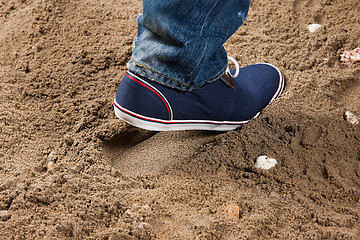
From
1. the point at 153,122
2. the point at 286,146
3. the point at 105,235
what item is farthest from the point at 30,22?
the point at 286,146

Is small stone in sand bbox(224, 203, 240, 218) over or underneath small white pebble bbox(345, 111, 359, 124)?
over

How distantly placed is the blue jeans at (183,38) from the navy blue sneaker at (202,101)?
5cm

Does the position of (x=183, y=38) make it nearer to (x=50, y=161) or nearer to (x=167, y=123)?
(x=167, y=123)

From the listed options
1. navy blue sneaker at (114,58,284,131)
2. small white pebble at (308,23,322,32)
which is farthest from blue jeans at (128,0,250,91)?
small white pebble at (308,23,322,32)

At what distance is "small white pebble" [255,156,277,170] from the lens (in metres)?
1.24

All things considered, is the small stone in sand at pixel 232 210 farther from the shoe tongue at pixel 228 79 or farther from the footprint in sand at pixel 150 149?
the shoe tongue at pixel 228 79

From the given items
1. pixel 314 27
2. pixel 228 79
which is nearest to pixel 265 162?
pixel 228 79

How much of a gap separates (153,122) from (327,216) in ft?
2.25

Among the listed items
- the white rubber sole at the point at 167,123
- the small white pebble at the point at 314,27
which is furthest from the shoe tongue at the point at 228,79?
the small white pebble at the point at 314,27

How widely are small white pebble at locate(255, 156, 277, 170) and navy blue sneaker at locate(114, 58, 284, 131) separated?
221 millimetres

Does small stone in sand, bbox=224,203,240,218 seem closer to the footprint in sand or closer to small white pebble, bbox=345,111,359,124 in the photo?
the footprint in sand

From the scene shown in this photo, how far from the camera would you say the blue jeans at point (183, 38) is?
108 cm

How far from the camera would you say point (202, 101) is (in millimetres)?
1321

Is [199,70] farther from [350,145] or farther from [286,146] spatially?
[350,145]
